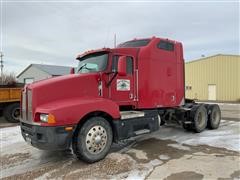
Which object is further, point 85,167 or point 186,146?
point 186,146

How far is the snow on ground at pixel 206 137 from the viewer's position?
270 inches

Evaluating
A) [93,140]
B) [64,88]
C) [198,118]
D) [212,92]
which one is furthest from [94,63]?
[212,92]

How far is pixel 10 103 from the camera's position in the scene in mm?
12602

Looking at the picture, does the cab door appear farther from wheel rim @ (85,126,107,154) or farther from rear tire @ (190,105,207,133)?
rear tire @ (190,105,207,133)

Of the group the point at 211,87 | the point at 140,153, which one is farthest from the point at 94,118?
the point at 211,87

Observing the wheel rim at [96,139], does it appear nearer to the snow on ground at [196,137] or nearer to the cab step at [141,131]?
the cab step at [141,131]

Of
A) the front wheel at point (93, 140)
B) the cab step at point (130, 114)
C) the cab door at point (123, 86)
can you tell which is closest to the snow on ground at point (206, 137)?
the cab step at point (130, 114)

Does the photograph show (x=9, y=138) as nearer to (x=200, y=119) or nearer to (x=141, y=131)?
(x=141, y=131)

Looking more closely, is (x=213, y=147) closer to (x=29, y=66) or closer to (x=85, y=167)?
(x=85, y=167)

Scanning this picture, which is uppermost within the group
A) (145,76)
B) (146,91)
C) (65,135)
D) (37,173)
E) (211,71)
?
(211,71)

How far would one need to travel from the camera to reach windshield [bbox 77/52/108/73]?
235 inches

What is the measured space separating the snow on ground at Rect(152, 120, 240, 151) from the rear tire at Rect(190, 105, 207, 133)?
0.21 m

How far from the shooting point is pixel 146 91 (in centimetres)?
669

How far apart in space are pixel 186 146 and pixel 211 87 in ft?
90.8
